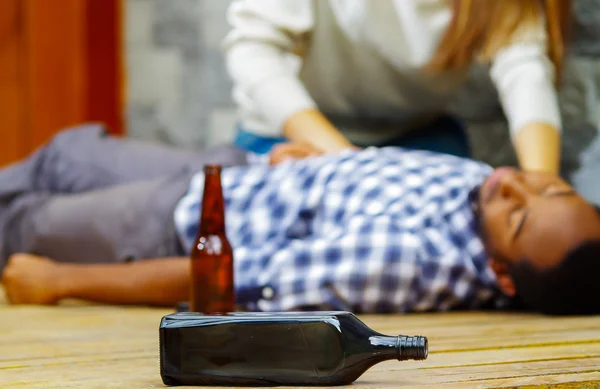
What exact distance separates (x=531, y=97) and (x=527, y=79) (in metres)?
0.07

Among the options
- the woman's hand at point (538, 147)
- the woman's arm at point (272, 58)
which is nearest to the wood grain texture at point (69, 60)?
the woman's arm at point (272, 58)

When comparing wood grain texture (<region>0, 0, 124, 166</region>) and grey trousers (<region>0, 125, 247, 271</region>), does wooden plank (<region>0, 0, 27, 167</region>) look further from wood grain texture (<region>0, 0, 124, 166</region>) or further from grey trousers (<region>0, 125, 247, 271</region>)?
grey trousers (<region>0, 125, 247, 271</region>)

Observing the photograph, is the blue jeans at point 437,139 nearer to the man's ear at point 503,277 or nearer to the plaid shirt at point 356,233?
the plaid shirt at point 356,233

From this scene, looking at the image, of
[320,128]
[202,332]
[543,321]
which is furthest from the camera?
[320,128]

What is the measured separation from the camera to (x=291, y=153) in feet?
6.74

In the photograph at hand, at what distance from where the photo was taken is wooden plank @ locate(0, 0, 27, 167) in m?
3.84

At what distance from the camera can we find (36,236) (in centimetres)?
209

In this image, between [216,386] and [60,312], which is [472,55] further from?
[216,386]

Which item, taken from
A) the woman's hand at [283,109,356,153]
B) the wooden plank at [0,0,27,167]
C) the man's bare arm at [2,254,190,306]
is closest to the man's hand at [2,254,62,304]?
the man's bare arm at [2,254,190,306]

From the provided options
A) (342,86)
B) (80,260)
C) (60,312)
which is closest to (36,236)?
(80,260)

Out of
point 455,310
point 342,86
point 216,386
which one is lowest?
point 455,310

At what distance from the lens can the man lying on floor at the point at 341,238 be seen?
1.61 m

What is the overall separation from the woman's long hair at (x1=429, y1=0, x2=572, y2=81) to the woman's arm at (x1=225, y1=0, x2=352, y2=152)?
1.20ft

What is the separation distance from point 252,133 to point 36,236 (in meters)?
0.69
